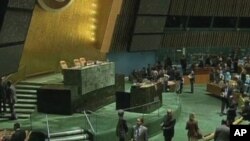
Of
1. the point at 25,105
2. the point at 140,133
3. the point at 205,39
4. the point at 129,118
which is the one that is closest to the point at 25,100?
the point at 25,105

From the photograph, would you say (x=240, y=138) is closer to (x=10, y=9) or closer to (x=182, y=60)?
(x=10, y=9)

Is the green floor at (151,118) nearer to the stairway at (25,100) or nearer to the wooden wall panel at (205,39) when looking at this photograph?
the stairway at (25,100)

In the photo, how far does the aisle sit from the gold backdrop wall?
4.74 metres

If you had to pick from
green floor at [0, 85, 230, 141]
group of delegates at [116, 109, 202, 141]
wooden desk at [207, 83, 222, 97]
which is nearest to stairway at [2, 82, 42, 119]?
green floor at [0, 85, 230, 141]

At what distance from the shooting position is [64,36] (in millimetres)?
22469

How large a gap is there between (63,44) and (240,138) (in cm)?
1600

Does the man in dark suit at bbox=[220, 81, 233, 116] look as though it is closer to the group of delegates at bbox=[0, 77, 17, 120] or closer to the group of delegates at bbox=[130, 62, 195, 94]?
the group of delegates at bbox=[130, 62, 195, 94]

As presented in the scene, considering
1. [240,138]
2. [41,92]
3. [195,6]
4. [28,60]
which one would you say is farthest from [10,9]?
[195,6]

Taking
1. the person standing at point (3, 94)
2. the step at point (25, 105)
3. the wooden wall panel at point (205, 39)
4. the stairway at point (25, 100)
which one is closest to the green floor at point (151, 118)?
the stairway at point (25, 100)

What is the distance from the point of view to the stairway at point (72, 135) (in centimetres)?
1463

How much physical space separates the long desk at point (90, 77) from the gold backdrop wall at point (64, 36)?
10.8 ft

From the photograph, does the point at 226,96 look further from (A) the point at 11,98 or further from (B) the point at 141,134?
(A) the point at 11,98

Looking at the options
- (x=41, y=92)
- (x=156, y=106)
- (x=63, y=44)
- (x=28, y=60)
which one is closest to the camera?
(x=41, y=92)

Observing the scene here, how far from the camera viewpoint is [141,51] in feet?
92.5
